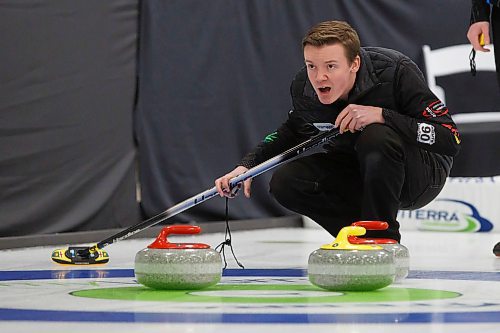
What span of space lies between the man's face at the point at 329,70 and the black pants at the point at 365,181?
6.0 inches

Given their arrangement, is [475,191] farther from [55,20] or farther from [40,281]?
[40,281]

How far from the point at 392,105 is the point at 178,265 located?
3.25 feet

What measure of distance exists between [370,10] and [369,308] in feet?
15.8

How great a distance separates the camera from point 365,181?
9.39ft

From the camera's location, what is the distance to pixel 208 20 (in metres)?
5.69

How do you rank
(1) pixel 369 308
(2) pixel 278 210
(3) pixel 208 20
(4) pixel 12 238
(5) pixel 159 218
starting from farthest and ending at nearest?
(2) pixel 278 210 < (3) pixel 208 20 < (4) pixel 12 238 < (5) pixel 159 218 < (1) pixel 369 308

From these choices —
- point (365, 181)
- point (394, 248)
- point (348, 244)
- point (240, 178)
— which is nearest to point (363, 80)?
point (365, 181)

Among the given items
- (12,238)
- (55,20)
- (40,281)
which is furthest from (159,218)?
(55,20)

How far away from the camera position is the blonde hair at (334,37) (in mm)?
2746

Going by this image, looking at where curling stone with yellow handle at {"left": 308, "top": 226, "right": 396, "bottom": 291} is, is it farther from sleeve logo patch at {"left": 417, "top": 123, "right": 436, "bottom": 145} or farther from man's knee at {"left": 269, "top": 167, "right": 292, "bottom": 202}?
man's knee at {"left": 269, "top": 167, "right": 292, "bottom": 202}

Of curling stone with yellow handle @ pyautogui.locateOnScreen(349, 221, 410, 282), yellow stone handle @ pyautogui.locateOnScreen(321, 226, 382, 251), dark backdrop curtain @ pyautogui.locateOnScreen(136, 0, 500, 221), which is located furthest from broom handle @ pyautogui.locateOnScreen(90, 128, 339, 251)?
dark backdrop curtain @ pyautogui.locateOnScreen(136, 0, 500, 221)

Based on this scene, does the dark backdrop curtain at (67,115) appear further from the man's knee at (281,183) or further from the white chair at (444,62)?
the white chair at (444,62)

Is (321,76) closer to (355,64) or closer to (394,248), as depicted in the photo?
(355,64)

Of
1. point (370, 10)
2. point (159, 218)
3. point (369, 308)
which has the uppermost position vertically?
point (370, 10)
